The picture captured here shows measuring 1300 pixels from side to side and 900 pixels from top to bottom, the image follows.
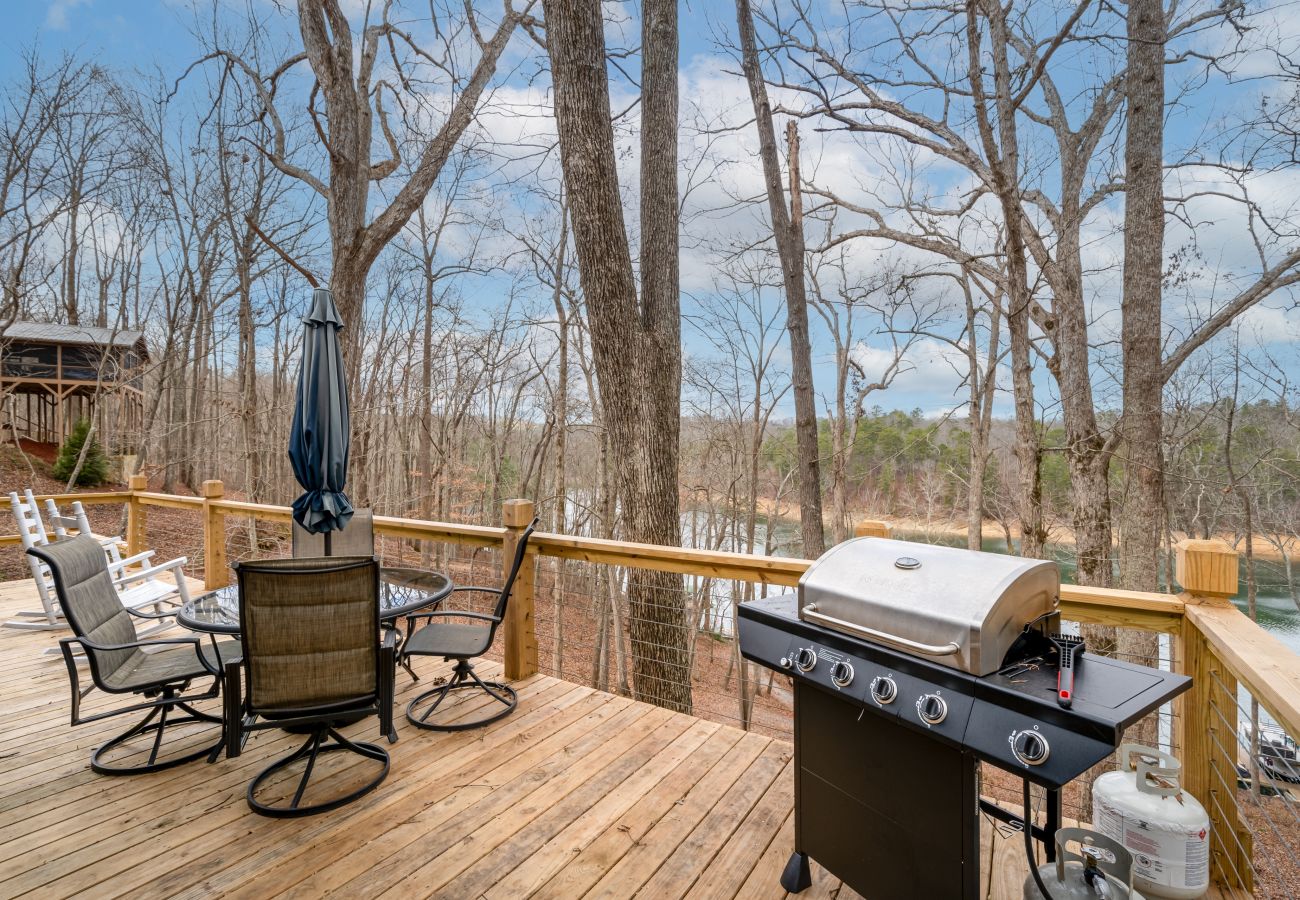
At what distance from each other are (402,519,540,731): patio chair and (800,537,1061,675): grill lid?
187 cm

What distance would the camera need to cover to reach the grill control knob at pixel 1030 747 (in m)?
1.27

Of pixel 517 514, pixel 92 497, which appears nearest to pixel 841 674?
pixel 517 514

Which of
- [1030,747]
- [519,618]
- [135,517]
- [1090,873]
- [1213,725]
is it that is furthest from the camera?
[135,517]

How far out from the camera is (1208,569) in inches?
72.8

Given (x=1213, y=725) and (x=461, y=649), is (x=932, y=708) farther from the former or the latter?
(x=461, y=649)

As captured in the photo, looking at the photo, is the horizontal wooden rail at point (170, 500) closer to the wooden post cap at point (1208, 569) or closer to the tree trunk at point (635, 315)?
the tree trunk at point (635, 315)

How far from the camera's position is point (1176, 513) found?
1177cm

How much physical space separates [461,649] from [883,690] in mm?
2145

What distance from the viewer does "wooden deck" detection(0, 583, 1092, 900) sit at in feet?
6.52

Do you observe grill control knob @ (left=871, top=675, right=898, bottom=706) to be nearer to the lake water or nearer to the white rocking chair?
the white rocking chair

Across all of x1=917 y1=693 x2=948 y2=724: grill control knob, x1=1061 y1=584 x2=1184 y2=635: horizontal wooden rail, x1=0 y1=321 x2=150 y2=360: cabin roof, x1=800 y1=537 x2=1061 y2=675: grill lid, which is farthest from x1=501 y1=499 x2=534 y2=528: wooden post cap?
x1=0 y1=321 x2=150 y2=360: cabin roof

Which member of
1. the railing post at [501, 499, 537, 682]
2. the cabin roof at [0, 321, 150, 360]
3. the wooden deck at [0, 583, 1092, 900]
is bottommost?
the wooden deck at [0, 583, 1092, 900]

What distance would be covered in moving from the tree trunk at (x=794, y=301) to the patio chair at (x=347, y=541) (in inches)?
199

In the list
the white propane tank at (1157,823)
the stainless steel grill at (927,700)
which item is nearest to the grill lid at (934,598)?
the stainless steel grill at (927,700)
